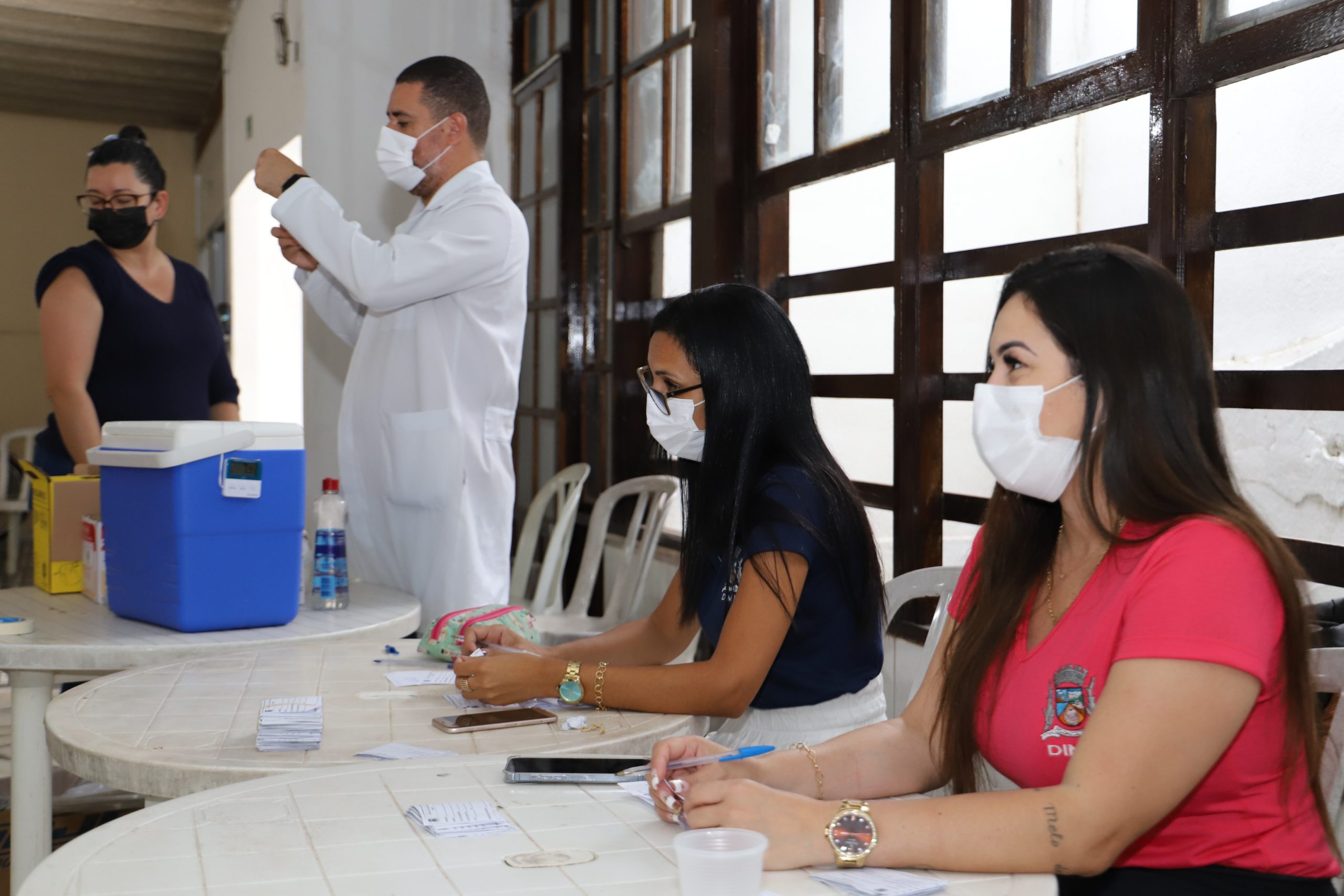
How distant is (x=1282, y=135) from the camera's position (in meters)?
1.68

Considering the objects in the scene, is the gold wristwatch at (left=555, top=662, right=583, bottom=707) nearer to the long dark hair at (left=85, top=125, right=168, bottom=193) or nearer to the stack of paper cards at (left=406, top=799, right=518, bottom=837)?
the stack of paper cards at (left=406, top=799, right=518, bottom=837)

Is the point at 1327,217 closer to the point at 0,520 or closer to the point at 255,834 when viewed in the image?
the point at 255,834

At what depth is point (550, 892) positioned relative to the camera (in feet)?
2.87

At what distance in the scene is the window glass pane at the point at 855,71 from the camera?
101 inches

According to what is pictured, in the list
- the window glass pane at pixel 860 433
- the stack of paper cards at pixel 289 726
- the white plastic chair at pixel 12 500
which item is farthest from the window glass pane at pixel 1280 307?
the white plastic chair at pixel 12 500

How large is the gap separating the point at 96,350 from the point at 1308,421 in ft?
7.99

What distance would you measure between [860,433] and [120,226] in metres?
1.74

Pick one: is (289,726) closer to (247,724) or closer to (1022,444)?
(247,724)

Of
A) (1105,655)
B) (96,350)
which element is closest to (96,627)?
(96,350)

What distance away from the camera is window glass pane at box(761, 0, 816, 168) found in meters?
2.87

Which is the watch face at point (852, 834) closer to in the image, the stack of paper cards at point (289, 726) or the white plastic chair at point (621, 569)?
the stack of paper cards at point (289, 726)

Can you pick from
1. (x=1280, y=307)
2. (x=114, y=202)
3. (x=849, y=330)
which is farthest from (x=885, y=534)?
(x=114, y=202)

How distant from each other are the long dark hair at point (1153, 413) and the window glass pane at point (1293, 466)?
0.50m

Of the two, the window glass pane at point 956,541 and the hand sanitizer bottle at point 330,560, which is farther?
the window glass pane at point 956,541
